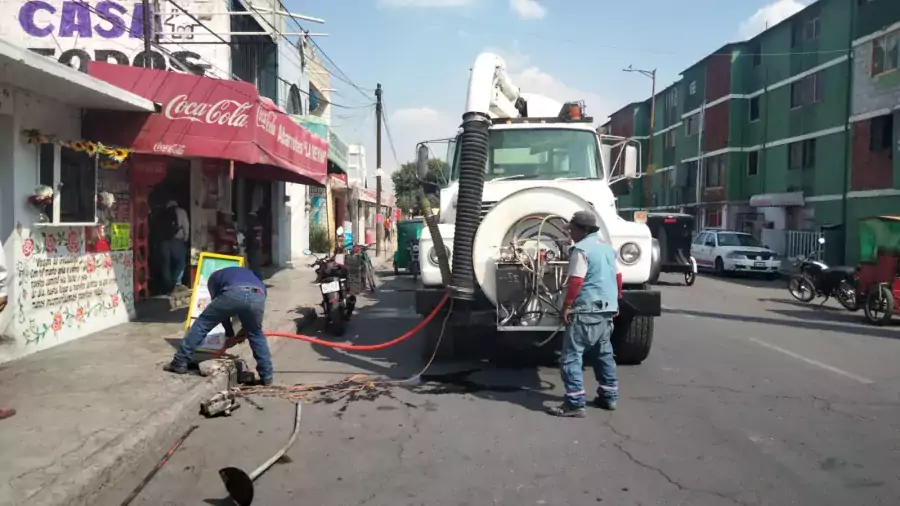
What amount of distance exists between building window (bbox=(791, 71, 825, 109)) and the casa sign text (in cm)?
2652

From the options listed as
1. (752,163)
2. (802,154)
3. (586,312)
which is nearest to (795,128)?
(802,154)

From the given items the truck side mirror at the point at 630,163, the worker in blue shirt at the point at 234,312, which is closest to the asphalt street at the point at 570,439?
the worker in blue shirt at the point at 234,312

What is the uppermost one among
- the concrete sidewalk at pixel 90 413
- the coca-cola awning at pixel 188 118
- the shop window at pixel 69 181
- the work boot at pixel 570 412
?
the coca-cola awning at pixel 188 118

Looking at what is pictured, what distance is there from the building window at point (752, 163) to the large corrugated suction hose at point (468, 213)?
3463 cm

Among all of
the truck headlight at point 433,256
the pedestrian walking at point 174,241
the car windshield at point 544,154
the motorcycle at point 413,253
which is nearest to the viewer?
the truck headlight at point 433,256

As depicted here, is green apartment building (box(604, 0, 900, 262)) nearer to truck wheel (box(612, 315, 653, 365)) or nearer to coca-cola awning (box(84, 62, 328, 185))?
truck wheel (box(612, 315, 653, 365))

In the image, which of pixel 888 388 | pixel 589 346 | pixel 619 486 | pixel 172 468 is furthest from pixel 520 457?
pixel 888 388

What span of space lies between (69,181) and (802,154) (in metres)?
32.0

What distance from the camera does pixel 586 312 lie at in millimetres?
6105

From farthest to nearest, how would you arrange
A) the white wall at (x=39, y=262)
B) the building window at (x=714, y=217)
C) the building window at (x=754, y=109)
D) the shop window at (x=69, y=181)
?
the building window at (x=714, y=217)
the building window at (x=754, y=109)
the shop window at (x=69, y=181)
the white wall at (x=39, y=262)

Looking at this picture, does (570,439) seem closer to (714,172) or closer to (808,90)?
(808,90)

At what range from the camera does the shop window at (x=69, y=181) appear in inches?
316

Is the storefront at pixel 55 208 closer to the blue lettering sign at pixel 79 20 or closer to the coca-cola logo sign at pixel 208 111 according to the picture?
the coca-cola logo sign at pixel 208 111

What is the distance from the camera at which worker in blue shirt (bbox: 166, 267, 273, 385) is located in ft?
22.7
